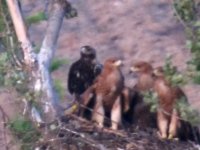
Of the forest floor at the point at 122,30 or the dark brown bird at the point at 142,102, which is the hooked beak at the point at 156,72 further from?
the forest floor at the point at 122,30

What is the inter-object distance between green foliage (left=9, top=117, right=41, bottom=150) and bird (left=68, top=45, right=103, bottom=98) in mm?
1485

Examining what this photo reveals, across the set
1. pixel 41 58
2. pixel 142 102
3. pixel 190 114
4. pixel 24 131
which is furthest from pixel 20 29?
pixel 190 114

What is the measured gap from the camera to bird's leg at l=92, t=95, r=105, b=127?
8523 millimetres

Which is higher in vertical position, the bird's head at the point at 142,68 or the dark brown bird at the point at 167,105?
the bird's head at the point at 142,68

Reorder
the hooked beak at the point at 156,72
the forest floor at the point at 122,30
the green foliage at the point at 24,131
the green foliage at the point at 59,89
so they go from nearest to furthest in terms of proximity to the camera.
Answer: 1. the green foliage at the point at 24,131
2. the hooked beak at the point at 156,72
3. the green foliage at the point at 59,89
4. the forest floor at the point at 122,30

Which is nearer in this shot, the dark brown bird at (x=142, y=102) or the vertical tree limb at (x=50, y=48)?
the vertical tree limb at (x=50, y=48)

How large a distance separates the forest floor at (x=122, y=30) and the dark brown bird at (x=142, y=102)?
292 cm

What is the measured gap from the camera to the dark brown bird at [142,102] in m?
8.71

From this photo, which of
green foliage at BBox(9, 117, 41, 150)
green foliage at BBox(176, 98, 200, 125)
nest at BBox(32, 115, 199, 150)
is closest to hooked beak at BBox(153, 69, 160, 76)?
nest at BBox(32, 115, 199, 150)

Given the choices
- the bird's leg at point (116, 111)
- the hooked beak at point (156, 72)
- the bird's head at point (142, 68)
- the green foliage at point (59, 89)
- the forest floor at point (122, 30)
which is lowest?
the bird's leg at point (116, 111)

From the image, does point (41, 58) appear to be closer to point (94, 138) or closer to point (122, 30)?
point (94, 138)

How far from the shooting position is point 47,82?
26.3 feet

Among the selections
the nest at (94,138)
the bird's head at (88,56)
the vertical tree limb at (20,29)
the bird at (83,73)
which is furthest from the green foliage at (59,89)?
the vertical tree limb at (20,29)

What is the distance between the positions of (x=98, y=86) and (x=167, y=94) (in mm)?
544
